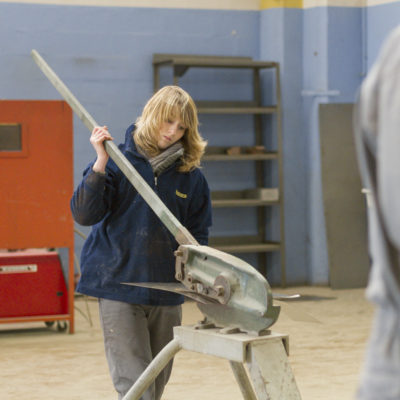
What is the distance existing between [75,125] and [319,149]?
216 cm

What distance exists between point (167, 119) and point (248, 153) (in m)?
4.73

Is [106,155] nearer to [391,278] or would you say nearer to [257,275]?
[257,275]

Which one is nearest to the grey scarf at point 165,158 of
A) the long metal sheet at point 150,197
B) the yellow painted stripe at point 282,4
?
the long metal sheet at point 150,197

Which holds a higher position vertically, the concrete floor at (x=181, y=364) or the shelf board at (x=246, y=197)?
the shelf board at (x=246, y=197)

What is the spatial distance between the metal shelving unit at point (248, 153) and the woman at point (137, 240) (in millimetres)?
4250

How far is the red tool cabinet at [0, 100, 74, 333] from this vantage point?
5.14 metres

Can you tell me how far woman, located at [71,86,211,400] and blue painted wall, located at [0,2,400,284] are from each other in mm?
4380

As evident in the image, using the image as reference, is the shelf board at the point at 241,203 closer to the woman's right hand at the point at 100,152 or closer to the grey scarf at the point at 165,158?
the grey scarf at the point at 165,158

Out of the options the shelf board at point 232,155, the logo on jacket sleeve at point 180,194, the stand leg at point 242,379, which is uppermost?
the shelf board at point 232,155

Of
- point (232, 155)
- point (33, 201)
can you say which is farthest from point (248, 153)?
point (33, 201)

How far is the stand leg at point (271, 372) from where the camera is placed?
2.00 m

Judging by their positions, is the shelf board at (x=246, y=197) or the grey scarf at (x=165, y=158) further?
the shelf board at (x=246, y=197)

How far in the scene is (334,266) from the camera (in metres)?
7.17

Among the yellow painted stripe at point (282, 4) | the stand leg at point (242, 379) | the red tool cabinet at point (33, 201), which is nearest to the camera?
the stand leg at point (242, 379)
